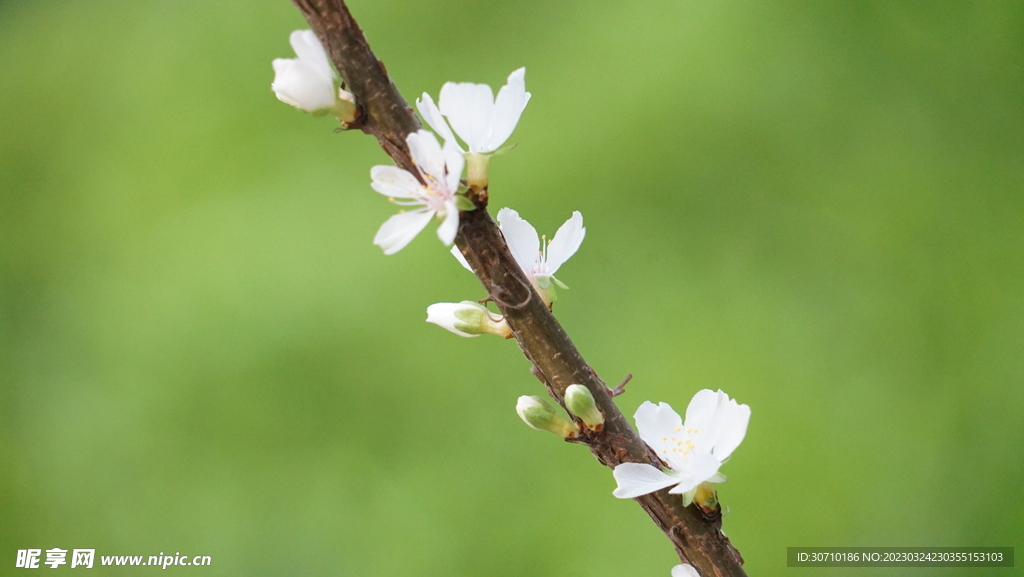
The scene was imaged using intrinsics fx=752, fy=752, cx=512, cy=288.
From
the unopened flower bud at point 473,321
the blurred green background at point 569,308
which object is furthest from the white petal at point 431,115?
the blurred green background at point 569,308

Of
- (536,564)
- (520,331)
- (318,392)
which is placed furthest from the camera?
(318,392)

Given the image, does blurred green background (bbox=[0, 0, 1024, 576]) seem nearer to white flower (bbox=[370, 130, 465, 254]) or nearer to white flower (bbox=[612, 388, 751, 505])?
Answer: white flower (bbox=[612, 388, 751, 505])

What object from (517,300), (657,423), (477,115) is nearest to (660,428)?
(657,423)

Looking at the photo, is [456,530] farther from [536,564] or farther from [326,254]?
[326,254]

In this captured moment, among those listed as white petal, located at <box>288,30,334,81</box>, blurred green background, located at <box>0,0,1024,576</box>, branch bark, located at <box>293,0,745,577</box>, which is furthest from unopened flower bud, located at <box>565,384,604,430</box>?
blurred green background, located at <box>0,0,1024,576</box>

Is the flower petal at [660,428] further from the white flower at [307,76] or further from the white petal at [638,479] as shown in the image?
the white flower at [307,76]

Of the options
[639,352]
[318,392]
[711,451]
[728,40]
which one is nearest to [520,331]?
[711,451]

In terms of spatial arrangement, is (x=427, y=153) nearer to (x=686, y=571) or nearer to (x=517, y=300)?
(x=517, y=300)
